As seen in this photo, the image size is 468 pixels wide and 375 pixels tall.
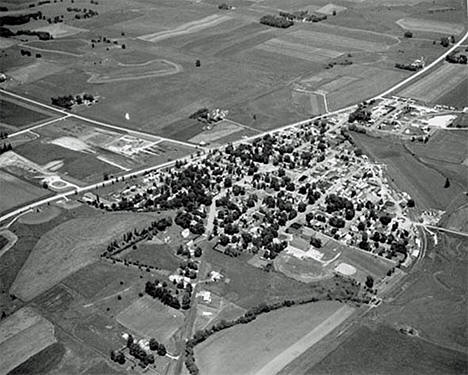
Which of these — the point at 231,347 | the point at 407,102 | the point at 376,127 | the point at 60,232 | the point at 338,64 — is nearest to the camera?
the point at 231,347

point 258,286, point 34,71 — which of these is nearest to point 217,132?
point 258,286

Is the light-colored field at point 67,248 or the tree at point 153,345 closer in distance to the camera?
the tree at point 153,345

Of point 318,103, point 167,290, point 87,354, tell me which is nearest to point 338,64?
point 318,103

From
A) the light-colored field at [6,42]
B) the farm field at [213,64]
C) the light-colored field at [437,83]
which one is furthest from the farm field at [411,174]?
the light-colored field at [6,42]

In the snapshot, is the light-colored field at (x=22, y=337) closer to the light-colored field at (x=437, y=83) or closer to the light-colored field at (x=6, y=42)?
the light-colored field at (x=437, y=83)

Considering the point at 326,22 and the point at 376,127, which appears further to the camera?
the point at 326,22

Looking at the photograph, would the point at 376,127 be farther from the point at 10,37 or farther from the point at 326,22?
the point at 10,37

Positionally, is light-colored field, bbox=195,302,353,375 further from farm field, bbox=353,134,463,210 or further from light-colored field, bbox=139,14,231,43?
light-colored field, bbox=139,14,231,43
